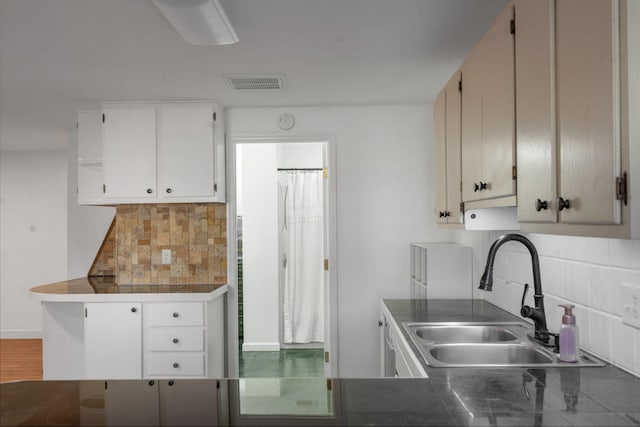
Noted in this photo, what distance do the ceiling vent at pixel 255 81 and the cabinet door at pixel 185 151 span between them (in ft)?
1.69

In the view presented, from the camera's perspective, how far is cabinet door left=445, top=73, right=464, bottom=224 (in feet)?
7.39

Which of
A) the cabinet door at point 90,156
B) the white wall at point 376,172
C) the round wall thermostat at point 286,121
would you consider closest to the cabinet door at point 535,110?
the white wall at point 376,172

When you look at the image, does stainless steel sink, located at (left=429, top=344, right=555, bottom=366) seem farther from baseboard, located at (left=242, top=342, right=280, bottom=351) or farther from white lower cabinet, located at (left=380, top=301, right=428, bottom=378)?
baseboard, located at (left=242, top=342, right=280, bottom=351)

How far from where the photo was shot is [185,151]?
3.51 m

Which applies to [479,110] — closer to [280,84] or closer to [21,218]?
[280,84]

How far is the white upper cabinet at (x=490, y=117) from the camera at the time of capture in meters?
1.59

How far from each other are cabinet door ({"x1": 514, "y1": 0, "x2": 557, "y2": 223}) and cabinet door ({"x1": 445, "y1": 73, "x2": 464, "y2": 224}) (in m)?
0.73

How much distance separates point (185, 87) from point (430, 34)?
1.68 meters

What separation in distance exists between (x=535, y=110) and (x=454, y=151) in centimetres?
97

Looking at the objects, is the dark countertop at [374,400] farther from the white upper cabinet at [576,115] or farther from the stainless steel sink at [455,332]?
the stainless steel sink at [455,332]

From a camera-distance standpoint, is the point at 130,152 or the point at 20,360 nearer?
the point at 130,152

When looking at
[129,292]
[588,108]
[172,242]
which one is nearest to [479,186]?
[588,108]

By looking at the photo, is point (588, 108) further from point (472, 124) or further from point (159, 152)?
→ point (159, 152)

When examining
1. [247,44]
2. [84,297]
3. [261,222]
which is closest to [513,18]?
[247,44]
